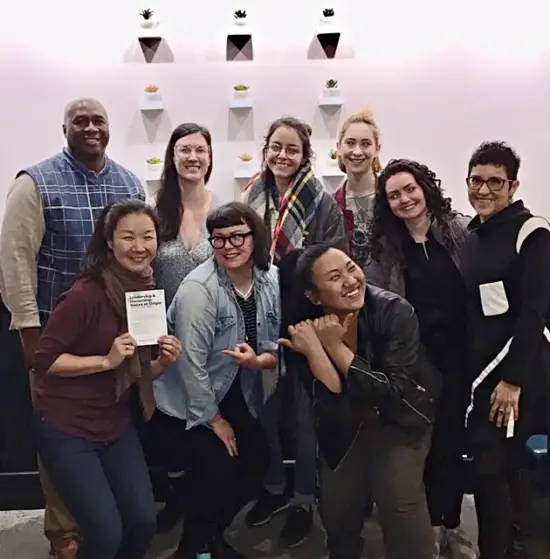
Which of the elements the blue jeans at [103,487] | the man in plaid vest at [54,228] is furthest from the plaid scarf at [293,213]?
the blue jeans at [103,487]

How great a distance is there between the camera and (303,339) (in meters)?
1.94

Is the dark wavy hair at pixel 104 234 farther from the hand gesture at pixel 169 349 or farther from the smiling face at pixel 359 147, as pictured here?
the smiling face at pixel 359 147

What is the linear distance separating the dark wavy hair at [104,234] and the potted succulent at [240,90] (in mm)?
1950

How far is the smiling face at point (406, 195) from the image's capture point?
200 centimetres

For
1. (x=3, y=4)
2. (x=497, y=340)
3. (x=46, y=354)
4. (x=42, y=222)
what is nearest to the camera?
(x=46, y=354)

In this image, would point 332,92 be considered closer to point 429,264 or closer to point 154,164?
point 154,164

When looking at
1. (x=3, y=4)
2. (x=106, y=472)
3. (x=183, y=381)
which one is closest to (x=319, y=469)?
(x=183, y=381)

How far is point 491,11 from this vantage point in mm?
3719

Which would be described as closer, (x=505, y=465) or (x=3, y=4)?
(x=505, y=465)

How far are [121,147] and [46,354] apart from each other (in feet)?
7.21

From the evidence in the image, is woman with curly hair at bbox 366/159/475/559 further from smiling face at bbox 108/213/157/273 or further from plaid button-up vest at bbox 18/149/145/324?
plaid button-up vest at bbox 18/149/145/324

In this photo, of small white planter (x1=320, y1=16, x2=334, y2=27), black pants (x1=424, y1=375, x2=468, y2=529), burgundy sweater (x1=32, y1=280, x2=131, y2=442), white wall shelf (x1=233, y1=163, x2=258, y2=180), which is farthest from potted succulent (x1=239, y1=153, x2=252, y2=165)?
black pants (x1=424, y1=375, x2=468, y2=529)

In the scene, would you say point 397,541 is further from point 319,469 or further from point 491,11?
point 491,11

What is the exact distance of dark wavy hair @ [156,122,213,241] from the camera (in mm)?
2213
